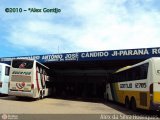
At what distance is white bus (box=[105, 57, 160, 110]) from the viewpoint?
1667cm

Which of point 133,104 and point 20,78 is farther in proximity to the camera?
point 20,78

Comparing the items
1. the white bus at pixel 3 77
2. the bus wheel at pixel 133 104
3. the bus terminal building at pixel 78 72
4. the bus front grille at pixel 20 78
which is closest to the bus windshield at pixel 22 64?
the bus front grille at pixel 20 78

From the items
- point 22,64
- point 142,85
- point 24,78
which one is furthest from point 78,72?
point 142,85

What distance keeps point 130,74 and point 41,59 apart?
14.6 meters

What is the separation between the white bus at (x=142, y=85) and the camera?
16672 millimetres

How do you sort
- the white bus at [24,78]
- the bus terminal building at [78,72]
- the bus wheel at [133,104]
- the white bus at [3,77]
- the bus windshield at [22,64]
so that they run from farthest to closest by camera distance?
the bus terminal building at [78,72]
the white bus at [3,77]
the bus windshield at [22,64]
the white bus at [24,78]
the bus wheel at [133,104]

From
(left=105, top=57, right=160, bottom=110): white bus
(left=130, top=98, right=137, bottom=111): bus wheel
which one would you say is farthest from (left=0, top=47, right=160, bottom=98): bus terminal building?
(left=130, top=98, right=137, bottom=111): bus wheel

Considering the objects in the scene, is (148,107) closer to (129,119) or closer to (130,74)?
(129,119)

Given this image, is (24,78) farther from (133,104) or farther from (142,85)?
(142,85)

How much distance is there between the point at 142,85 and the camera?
59.5 ft

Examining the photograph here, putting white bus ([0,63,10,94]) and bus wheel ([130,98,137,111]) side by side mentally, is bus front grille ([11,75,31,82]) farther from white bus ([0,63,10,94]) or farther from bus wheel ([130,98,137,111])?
bus wheel ([130,98,137,111])

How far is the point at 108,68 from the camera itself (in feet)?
133

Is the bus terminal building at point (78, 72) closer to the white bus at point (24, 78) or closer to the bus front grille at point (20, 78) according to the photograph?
the white bus at point (24, 78)

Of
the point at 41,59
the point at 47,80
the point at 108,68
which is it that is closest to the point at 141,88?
the point at 47,80
